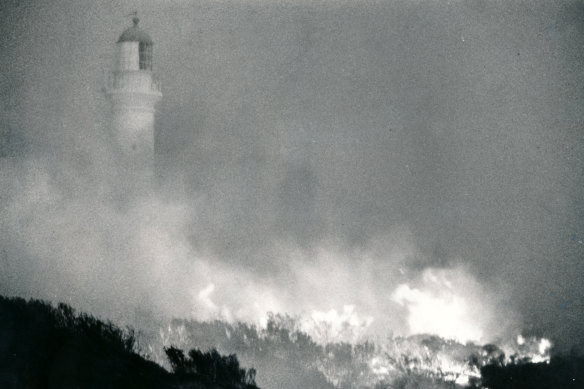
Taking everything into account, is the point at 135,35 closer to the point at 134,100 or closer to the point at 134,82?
the point at 134,82

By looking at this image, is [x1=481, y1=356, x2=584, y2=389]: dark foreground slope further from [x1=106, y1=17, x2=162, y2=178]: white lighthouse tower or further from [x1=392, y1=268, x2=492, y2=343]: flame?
[x1=106, y1=17, x2=162, y2=178]: white lighthouse tower

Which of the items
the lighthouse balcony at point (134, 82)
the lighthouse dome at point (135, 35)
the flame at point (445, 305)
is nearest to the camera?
the lighthouse balcony at point (134, 82)

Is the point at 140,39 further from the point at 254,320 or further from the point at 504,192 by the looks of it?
the point at 504,192

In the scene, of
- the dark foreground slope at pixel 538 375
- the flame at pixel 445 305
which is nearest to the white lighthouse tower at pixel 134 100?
the flame at pixel 445 305

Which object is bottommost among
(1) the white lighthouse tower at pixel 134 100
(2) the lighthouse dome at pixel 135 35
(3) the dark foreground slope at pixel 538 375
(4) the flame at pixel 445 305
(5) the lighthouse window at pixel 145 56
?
(3) the dark foreground slope at pixel 538 375

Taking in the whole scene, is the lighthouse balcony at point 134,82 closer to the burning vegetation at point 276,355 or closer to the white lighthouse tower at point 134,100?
the white lighthouse tower at point 134,100

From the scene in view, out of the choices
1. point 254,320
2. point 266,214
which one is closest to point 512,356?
point 254,320

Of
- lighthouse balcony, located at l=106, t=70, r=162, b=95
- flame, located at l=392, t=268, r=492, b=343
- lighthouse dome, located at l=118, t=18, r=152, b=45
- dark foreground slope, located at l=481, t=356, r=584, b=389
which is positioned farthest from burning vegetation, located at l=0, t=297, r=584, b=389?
lighthouse dome, located at l=118, t=18, r=152, b=45

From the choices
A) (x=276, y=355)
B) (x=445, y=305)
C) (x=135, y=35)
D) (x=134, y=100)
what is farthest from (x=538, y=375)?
(x=135, y=35)
